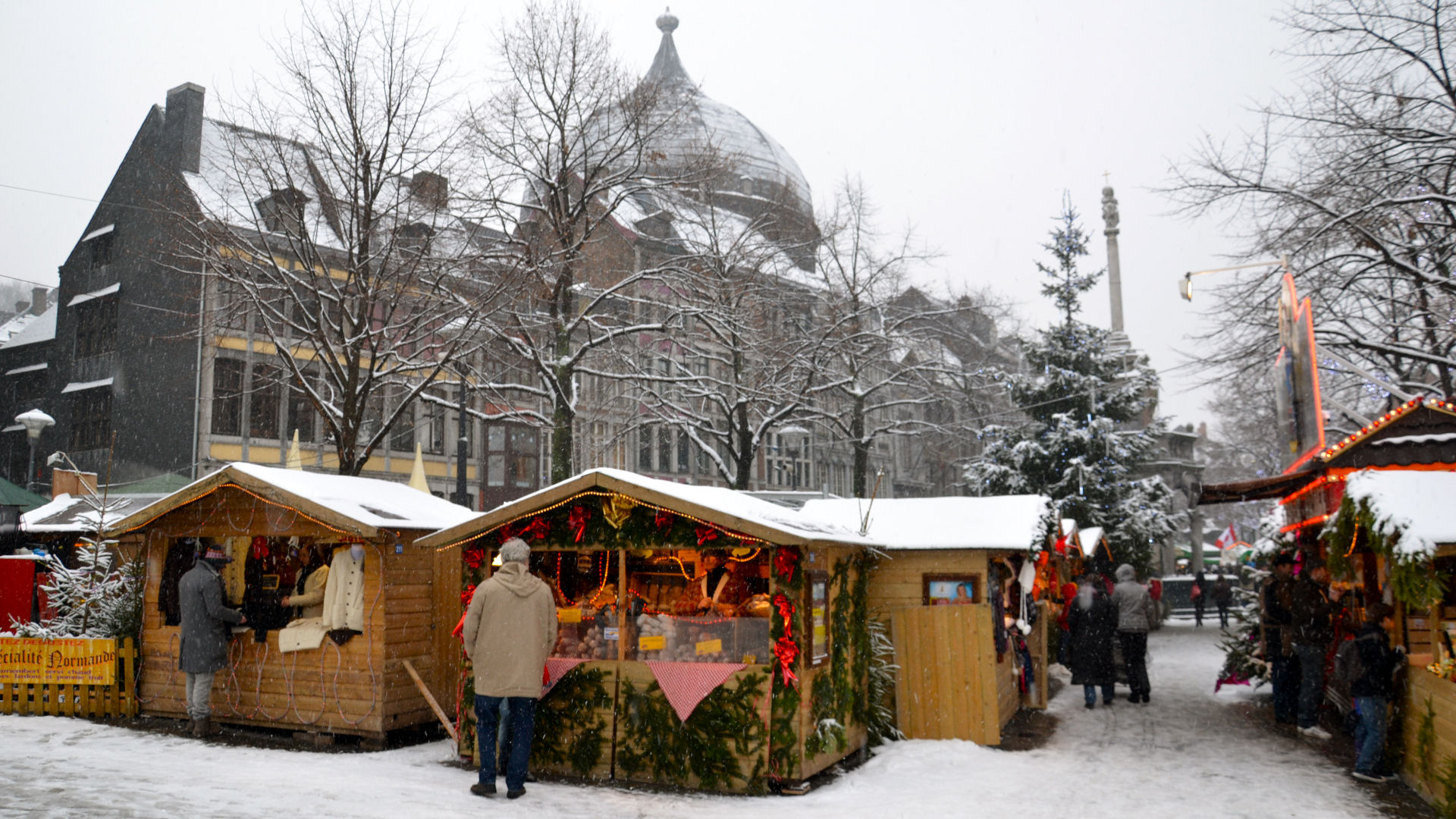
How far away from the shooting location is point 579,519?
10.3 meters

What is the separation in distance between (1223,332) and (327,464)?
88.8 ft

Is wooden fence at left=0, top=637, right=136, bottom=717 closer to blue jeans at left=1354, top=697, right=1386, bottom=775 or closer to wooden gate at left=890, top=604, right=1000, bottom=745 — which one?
wooden gate at left=890, top=604, right=1000, bottom=745

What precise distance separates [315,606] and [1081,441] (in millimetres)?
23632

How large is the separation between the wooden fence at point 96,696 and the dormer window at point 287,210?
7.20 meters

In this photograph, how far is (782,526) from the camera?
967cm

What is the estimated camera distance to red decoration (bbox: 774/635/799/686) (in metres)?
9.66

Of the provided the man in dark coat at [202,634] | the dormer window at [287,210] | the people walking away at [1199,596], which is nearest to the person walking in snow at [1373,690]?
the man in dark coat at [202,634]

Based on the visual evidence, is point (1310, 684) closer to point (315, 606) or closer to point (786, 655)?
point (786, 655)

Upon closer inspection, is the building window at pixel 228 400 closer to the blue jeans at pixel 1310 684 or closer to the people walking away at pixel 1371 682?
the blue jeans at pixel 1310 684

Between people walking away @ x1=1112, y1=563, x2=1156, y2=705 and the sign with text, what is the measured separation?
12.5 metres

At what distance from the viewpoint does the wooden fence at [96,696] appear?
12.7 meters

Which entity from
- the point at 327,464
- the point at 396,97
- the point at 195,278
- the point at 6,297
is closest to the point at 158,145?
the point at 195,278

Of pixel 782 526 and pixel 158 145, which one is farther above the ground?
pixel 158 145

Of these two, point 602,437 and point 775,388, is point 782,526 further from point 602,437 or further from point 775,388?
point 602,437
